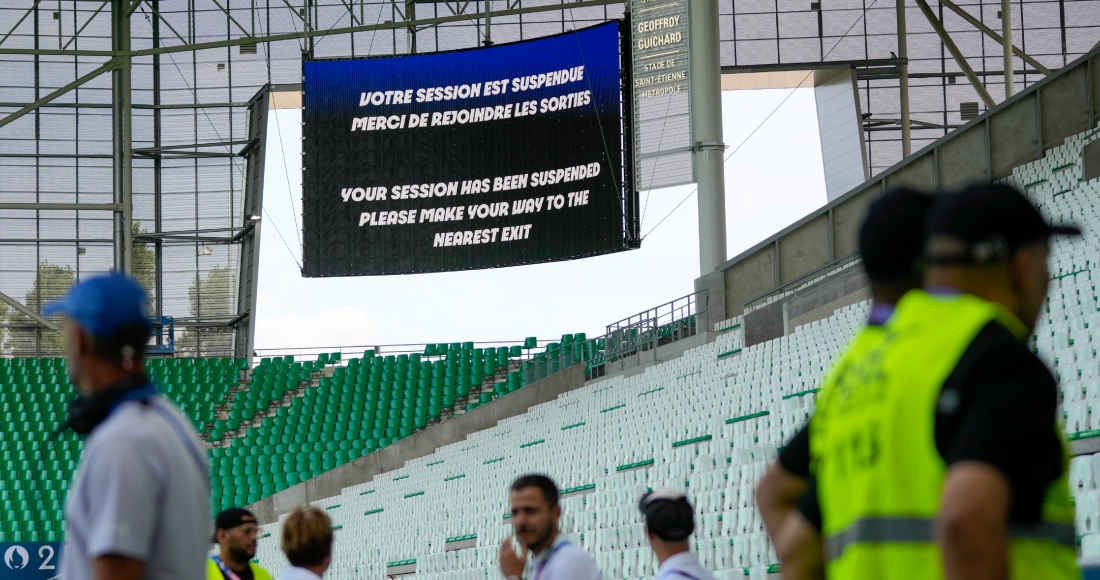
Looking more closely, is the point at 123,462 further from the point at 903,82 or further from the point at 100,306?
the point at 903,82

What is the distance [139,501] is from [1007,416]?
4.38 feet

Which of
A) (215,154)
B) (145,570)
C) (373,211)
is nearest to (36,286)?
(215,154)

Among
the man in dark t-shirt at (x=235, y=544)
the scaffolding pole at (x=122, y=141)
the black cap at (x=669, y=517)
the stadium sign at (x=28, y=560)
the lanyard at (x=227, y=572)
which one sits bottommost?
the stadium sign at (x=28, y=560)

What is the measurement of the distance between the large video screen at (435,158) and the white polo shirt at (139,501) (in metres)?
20.5

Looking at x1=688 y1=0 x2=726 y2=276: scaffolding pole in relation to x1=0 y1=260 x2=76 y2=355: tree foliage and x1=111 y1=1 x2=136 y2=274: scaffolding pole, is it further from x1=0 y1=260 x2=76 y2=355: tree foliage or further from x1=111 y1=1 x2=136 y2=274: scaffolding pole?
x1=0 y1=260 x2=76 y2=355: tree foliage

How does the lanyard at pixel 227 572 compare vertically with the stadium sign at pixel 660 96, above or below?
below

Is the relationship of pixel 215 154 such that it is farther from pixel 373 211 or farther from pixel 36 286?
pixel 373 211

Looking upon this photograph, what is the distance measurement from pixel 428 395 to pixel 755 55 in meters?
10.7

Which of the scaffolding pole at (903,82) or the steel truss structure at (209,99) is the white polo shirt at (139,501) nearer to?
the scaffolding pole at (903,82)

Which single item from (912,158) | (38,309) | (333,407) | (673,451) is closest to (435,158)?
(333,407)

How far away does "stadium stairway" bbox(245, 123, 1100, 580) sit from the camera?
9609 millimetres

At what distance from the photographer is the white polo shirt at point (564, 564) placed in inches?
148

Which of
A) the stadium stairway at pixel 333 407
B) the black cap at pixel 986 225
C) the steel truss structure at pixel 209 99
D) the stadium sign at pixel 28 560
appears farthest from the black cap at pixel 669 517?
the steel truss structure at pixel 209 99

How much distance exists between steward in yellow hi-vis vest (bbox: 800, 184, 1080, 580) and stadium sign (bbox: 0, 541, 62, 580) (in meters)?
13.4
